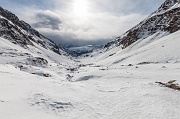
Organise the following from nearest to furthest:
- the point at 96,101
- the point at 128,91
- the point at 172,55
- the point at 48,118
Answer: the point at 48,118, the point at 96,101, the point at 128,91, the point at 172,55

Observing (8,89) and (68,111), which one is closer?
(68,111)

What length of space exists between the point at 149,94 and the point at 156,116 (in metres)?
4.49

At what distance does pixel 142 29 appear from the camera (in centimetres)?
12462

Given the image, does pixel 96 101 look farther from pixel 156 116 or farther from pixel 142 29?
pixel 142 29

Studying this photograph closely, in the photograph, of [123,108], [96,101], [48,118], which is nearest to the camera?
[48,118]

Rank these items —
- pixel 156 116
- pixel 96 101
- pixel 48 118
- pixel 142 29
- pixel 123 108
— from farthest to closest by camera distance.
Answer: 1. pixel 142 29
2. pixel 96 101
3. pixel 123 108
4. pixel 156 116
5. pixel 48 118

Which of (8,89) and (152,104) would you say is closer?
(152,104)

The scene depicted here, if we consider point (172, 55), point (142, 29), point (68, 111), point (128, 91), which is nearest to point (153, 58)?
point (172, 55)

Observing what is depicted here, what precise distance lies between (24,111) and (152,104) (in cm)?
953

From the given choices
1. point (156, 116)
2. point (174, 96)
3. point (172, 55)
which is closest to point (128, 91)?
point (174, 96)

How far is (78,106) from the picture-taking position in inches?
620

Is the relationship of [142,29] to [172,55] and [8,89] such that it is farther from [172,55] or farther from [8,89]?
[8,89]

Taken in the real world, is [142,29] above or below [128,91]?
above

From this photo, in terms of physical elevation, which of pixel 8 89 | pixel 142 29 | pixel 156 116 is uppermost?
pixel 142 29
